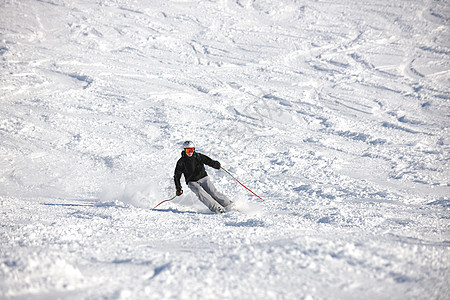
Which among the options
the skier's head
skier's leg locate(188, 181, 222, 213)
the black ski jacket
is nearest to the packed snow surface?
skier's leg locate(188, 181, 222, 213)

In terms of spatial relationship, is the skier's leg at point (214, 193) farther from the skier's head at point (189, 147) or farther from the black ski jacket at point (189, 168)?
the skier's head at point (189, 147)

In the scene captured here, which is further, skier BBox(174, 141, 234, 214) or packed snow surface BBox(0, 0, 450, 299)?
skier BBox(174, 141, 234, 214)

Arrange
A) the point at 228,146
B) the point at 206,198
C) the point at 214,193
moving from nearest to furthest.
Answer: the point at 206,198 < the point at 214,193 < the point at 228,146

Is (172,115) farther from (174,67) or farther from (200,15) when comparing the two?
(200,15)

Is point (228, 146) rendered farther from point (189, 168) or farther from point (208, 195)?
point (208, 195)

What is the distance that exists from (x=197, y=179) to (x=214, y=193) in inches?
16.4

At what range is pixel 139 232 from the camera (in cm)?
442

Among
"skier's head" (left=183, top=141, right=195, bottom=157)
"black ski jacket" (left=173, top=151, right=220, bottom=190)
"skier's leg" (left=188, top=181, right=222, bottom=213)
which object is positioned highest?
"skier's head" (left=183, top=141, right=195, bottom=157)

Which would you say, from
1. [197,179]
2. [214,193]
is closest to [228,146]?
[197,179]

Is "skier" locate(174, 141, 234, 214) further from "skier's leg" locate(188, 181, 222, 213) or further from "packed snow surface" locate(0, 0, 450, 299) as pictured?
"packed snow surface" locate(0, 0, 450, 299)

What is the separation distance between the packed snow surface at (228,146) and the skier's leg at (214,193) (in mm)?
423

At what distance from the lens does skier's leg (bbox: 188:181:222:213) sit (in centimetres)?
554

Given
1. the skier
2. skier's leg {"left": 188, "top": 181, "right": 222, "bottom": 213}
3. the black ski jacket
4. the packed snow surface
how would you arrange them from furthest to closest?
the black ski jacket < the skier < skier's leg {"left": 188, "top": 181, "right": 222, "bottom": 213} < the packed snow surface

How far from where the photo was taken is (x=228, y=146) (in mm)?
9062
